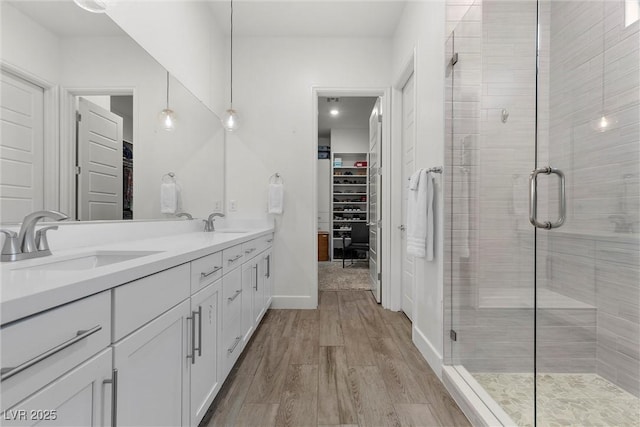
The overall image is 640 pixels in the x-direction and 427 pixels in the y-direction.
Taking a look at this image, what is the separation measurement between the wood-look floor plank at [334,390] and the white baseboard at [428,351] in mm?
559

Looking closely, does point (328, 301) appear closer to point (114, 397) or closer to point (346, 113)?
point (114, 397)

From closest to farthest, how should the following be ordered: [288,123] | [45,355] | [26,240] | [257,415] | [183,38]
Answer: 1. [45,355]
2. [26,240]
3. [257,415]
4. [183,38]
5. [288,123]

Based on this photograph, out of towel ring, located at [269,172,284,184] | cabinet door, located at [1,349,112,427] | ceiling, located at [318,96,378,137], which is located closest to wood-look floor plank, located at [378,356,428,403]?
cabinet door, located at [1,349,112,427]

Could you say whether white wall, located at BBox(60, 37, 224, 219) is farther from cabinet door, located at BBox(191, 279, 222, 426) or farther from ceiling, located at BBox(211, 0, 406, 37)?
ceiling, located at BBox(211, 0, 406, 37)

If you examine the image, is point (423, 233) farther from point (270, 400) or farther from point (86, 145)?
point (86, 145)

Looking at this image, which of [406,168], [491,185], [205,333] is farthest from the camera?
[406,168]

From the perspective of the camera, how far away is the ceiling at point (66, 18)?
1.08m

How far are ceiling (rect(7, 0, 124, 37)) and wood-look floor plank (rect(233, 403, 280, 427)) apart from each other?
74.7 inches

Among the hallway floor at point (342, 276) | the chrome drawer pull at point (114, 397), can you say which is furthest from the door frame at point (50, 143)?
the hallway floor at point (342, 276)

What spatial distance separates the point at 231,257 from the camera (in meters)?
1.67

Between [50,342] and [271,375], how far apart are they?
1427 millimetres

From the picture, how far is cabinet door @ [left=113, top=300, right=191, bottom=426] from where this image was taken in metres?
0.75

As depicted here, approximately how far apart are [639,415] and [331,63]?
135 inches

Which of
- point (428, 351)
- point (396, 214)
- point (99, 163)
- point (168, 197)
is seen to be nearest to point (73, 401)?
point (99, 163)
